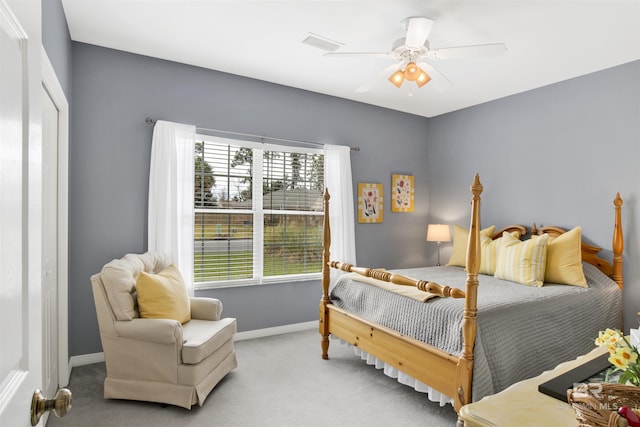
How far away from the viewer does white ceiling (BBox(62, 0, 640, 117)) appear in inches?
101

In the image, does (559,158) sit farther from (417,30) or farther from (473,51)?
(417,30)

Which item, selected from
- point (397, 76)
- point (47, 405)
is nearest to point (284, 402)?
point (47, 405)

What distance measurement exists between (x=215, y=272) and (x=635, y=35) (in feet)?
13.3

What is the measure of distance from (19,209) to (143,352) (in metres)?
2.12

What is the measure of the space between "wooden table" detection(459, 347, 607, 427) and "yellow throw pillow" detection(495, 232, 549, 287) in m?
2.44

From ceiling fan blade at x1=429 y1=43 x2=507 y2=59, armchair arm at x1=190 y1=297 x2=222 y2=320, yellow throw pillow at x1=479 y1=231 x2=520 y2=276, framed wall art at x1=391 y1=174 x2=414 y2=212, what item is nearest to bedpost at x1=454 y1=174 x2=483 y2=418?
ceiling fan blade at x1=429 y1=43 x2=507 y2=59

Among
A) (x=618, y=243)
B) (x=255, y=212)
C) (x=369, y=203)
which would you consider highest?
(x=369, y=203)

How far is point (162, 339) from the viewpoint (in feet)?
8.01

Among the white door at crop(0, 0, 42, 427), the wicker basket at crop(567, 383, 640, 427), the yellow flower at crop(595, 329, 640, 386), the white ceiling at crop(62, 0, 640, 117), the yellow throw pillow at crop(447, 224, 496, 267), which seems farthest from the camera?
the yellow throw pillow at crop(447, 224, 496, 267)

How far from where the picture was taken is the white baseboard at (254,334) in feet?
10.4

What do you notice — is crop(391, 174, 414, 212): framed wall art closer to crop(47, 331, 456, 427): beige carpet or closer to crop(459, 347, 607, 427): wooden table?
crop(47, 331, 456, 427): beige carpet

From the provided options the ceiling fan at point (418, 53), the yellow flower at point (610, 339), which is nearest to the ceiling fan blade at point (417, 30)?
the ceiling fan at point (418, 53)

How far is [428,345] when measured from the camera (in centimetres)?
246

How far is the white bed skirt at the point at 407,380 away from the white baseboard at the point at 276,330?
1.05 metres
